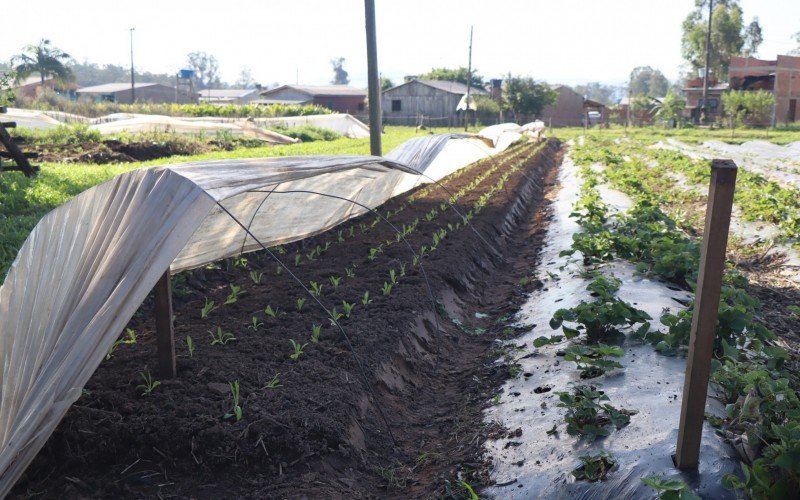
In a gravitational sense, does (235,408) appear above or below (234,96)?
below

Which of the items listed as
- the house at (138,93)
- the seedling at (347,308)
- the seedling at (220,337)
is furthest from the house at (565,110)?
the seedling at (220,337)

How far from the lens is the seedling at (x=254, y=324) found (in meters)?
5.00

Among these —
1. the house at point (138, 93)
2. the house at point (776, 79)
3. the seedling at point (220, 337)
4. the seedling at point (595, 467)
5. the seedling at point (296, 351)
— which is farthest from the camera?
the house at point (138, 93)

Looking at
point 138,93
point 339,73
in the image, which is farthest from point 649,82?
point 138,93

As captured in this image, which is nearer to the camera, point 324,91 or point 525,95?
point 525,95

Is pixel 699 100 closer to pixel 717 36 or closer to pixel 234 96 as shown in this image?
pixel 717 36

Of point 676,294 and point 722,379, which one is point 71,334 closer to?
point 722,379

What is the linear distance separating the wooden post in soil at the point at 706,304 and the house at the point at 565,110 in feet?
189

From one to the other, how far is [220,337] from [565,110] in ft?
197

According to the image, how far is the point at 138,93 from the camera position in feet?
230

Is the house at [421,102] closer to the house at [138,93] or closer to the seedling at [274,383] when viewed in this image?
the house at [138,93]

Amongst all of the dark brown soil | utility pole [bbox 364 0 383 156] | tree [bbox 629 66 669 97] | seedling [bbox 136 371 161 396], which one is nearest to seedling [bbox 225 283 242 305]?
the dark brown soil

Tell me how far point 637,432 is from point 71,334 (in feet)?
9.49

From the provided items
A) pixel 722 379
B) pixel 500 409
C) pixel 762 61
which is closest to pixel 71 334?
pixel 500 409
